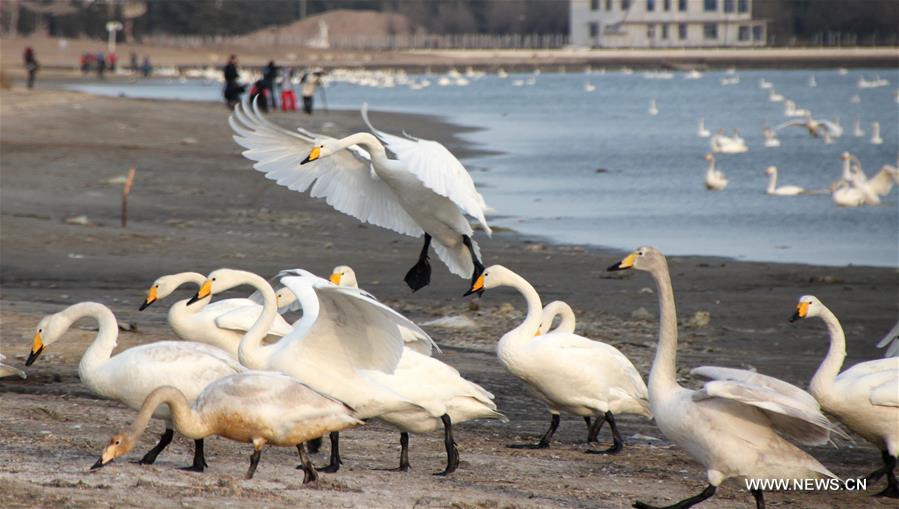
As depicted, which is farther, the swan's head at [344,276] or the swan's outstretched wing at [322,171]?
the swan's outstretched wing at [322,171]

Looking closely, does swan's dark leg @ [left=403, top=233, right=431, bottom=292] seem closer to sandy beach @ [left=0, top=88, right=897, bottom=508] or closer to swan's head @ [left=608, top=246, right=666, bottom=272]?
sandy beach @ [left=0, top=88, right=897, bottom=508]

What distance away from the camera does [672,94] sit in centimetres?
7488

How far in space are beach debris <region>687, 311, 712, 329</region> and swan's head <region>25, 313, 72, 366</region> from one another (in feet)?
18.5

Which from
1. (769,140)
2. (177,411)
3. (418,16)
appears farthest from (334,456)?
(418,16)

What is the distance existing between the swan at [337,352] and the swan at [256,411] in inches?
25.4

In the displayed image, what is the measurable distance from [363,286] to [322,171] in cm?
210

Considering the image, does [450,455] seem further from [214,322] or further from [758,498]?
[214,322]

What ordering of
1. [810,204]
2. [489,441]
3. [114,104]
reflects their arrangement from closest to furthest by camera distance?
[489,441], [810,204], [114,104]

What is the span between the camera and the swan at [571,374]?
7.61 metres

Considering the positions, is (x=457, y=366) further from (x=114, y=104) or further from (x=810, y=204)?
(x=114, y=104)

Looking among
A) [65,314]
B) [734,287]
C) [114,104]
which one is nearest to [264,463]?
[65,314]

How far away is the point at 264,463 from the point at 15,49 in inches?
3732

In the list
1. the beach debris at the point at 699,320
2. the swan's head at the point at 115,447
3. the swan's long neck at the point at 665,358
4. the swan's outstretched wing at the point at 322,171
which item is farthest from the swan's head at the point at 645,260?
the beach debris at the point at 699,320

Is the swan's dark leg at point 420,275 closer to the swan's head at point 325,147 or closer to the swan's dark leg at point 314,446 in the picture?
the swan's head at point 325,147
